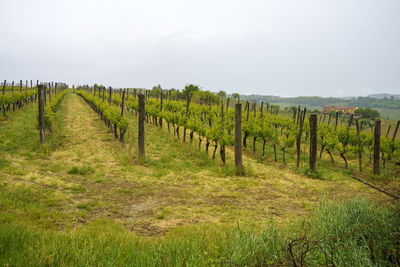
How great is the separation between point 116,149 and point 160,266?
9.17 m

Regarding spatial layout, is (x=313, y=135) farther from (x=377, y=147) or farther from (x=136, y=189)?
(x=136, y=189)

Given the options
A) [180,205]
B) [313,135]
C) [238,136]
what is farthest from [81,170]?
[313,135]

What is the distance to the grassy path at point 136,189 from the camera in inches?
195

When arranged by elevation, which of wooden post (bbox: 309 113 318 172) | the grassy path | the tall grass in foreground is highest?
wooden post (bbox: 309 113 318 172)

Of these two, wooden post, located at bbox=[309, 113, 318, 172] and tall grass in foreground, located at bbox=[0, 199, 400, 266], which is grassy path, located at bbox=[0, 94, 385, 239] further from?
tall grass in foreground, located at bbox=[0, 199, 400, 266]

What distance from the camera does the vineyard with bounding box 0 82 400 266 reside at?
2705mm

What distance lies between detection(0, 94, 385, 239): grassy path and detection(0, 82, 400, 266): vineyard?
33 millimetres

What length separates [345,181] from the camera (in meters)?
9.32

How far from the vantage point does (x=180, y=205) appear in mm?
5820

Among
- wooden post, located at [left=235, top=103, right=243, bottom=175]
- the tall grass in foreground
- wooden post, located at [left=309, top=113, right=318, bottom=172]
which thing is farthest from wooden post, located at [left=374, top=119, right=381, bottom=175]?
the tall grass in foreground

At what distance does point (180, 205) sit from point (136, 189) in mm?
1697

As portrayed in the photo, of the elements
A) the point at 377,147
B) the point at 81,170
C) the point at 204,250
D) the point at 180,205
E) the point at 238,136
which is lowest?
the point at 180,205

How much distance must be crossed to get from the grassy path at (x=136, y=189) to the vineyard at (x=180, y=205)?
3 centimetres

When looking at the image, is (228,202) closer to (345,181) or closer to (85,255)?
(85,255)
